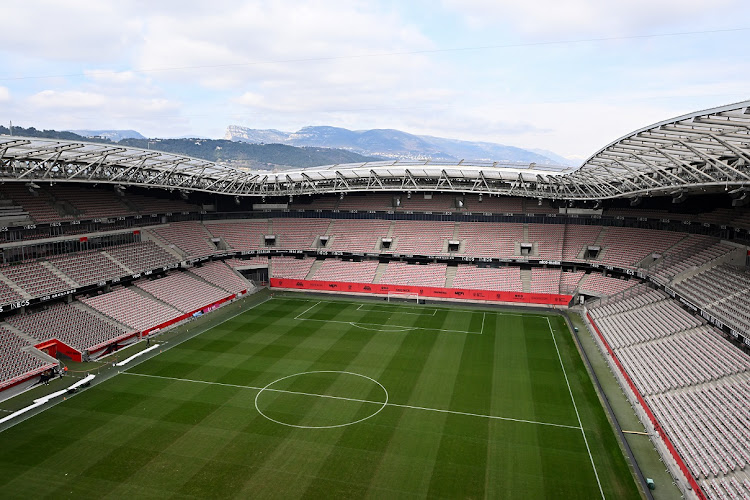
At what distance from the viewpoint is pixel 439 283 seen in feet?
145

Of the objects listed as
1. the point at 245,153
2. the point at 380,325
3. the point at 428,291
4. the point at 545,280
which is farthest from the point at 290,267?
the point at 245,153

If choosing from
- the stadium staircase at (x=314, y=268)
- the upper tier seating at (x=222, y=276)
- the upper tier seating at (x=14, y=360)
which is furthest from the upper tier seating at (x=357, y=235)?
the upper tier seating at (x=14, y=360)

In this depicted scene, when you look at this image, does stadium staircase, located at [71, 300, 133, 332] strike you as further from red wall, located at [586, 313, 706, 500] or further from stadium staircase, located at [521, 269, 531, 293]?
stadium staircase, located at [521, 269, 531, 293]

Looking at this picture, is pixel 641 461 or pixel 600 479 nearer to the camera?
pixel 600 479

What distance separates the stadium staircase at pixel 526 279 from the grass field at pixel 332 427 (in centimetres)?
975

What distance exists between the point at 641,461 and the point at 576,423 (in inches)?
125

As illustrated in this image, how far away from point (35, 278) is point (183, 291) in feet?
34.4

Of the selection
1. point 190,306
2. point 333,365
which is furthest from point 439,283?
point 190,306

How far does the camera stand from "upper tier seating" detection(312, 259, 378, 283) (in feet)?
152

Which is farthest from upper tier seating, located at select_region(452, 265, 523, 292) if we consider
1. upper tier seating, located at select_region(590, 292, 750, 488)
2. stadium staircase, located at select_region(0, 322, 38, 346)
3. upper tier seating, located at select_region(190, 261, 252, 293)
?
stadium staircase, located at select_region(0, 322, 38, 346)

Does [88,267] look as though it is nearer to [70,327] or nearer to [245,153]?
[70,327]

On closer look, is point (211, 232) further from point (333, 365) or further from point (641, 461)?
point (641, 461)

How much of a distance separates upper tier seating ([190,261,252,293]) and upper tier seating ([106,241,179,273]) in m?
2.77

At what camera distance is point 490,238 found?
47.8 m
